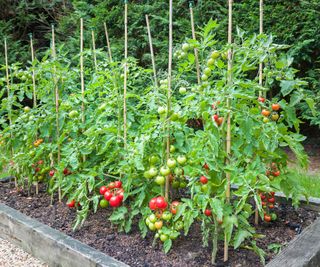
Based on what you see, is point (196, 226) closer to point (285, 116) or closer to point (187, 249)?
point (187, 249)

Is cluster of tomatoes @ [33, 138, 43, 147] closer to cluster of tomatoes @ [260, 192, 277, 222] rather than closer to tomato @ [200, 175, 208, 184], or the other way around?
tomato @ [200, 175, 208, 184]

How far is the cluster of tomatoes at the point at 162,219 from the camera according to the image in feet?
7.55

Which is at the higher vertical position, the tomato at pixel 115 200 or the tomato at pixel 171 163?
the tomato at pixel 171 163

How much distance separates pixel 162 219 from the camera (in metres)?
2.38

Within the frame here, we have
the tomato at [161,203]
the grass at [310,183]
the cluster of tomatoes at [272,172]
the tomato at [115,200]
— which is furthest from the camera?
the grass at [310,183]

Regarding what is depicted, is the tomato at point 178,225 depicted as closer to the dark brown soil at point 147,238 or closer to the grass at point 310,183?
the dark brown soil at point 147,238

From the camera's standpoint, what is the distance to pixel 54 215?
3104 millimetres

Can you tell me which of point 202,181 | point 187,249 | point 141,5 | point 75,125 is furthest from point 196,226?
point 141,5

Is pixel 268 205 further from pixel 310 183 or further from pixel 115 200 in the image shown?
pixel 310 183

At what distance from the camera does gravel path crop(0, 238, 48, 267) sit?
2711mm

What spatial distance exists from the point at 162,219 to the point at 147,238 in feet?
1.19

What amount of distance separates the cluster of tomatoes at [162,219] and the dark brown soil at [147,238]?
0.17 meters

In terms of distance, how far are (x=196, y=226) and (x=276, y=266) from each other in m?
0.82

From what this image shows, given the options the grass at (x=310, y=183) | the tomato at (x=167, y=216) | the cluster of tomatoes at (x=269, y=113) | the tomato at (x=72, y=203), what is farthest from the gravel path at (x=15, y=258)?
the grass at (x=310, y=183)
